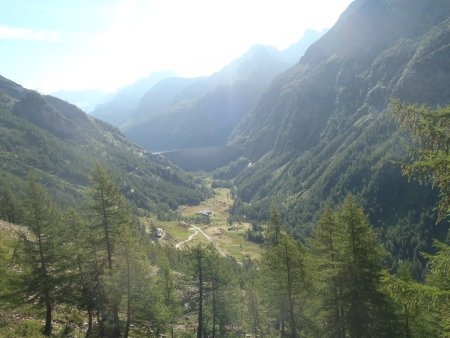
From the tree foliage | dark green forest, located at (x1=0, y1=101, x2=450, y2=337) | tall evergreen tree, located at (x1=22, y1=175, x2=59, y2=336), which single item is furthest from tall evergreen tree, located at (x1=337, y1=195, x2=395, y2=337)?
tall evergreen tree, located at (x1=22, y1=175, x2=59, y2=336)

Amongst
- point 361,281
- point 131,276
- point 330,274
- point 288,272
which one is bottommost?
point 361,281

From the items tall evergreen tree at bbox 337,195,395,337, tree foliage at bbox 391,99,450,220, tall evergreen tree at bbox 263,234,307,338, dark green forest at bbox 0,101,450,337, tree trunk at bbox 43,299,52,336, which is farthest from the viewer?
tall evergreen tree at bbox 263,234,307,338

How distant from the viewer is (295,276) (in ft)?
130

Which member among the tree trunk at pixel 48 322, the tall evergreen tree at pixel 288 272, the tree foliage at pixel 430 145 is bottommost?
the tree trunk at pixel 48 322

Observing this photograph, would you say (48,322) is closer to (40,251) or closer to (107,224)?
(40,251)

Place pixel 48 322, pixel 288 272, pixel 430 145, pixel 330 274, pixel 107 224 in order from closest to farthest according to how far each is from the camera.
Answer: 1. pixel 430 145
2. pixel 330 274
3. pixel 48 322
4. pixel 107 224
5. pixel 288 272

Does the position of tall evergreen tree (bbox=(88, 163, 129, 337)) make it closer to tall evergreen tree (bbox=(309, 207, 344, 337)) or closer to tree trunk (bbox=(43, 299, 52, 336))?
tree trunk (bbox=(43, 299, 52, 336))

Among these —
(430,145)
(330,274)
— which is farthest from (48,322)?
(430,145)

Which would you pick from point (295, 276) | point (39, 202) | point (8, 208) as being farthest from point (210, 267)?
point (8, 208)

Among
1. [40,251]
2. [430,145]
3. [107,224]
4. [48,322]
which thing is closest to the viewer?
[430,145]

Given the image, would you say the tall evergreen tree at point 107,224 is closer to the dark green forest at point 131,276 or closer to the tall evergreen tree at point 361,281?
the dark green forest at point 131,276

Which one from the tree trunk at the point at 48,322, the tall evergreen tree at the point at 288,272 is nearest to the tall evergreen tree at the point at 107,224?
the tree trunk at the point at 48,322

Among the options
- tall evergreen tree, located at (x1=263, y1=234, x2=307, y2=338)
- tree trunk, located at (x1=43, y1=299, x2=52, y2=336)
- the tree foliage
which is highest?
the tree foliage

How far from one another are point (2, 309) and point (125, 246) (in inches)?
521
